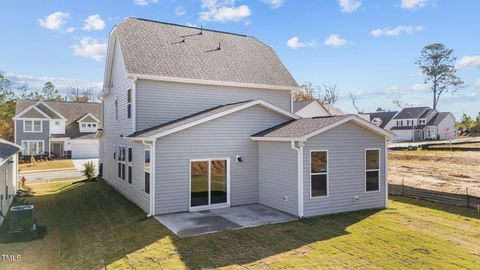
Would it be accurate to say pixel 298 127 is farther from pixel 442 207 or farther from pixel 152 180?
pixel 442 207

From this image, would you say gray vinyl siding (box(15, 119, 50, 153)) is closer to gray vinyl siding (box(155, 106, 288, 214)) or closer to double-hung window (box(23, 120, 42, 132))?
double-hung window (box(23, 120, 42, 132))

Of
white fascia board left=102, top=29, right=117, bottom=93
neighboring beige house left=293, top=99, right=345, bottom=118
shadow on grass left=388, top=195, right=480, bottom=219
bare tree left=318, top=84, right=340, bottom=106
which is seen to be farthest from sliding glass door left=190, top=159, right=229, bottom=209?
bare tree left=318, top=84, right=340, bottom=106

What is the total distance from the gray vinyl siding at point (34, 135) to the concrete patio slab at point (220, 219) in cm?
3793

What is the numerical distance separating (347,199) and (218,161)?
521 cm

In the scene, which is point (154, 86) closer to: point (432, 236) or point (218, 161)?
point (218, 161)

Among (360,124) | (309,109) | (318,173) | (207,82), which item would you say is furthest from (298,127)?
(309,109)

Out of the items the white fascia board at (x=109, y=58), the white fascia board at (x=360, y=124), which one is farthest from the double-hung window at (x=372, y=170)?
the white fascia board at (x=109, y=58)

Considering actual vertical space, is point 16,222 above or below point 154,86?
below

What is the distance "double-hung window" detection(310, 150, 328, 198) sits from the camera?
465 inches

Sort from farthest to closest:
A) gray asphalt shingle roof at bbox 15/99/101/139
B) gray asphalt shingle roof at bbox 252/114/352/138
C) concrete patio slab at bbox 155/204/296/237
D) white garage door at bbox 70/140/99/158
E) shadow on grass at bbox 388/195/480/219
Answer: white garage door at bbox 70/140/99/158 → gray asphalt shingle roof at bbox 15/99/101/139 → shadow on grass at bbox 388/195/480/219 → gray asphalt shingle roof at bbox 252/114/352/138 → concrete patio slab at bbox 155/204/296/237

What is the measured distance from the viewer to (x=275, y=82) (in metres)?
18.5

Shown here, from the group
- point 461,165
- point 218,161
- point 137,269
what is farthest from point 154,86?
point 461,165

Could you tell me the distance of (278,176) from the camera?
1277cm

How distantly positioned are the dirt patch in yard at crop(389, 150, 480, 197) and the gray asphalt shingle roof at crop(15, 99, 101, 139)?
124 feet
